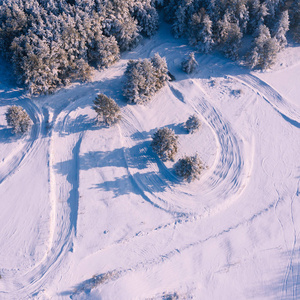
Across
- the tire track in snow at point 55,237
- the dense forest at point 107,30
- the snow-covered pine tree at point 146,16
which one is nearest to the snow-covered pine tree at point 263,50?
the dense forest at point 107,30

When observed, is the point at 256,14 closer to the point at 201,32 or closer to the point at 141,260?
the point at 201,32

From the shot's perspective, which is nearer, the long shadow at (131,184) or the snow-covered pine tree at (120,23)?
the long shadow at (131,184)

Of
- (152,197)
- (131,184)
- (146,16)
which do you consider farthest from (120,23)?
(152,197)

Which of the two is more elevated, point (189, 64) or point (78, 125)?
point (189, 64)

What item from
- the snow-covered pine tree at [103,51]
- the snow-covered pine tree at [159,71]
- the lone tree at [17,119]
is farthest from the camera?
the snow-covered pine tree at [103,51]

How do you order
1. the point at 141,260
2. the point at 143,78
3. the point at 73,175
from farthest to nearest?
1. the point at 143,78
2. the point at 73,175
3. the point at 141,260

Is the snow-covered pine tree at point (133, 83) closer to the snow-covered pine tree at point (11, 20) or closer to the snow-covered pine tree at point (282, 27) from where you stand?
the snow-covered pine tree at point (11, 20)

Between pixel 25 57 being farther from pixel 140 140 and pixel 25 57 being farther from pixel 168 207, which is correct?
pixel 168 207
